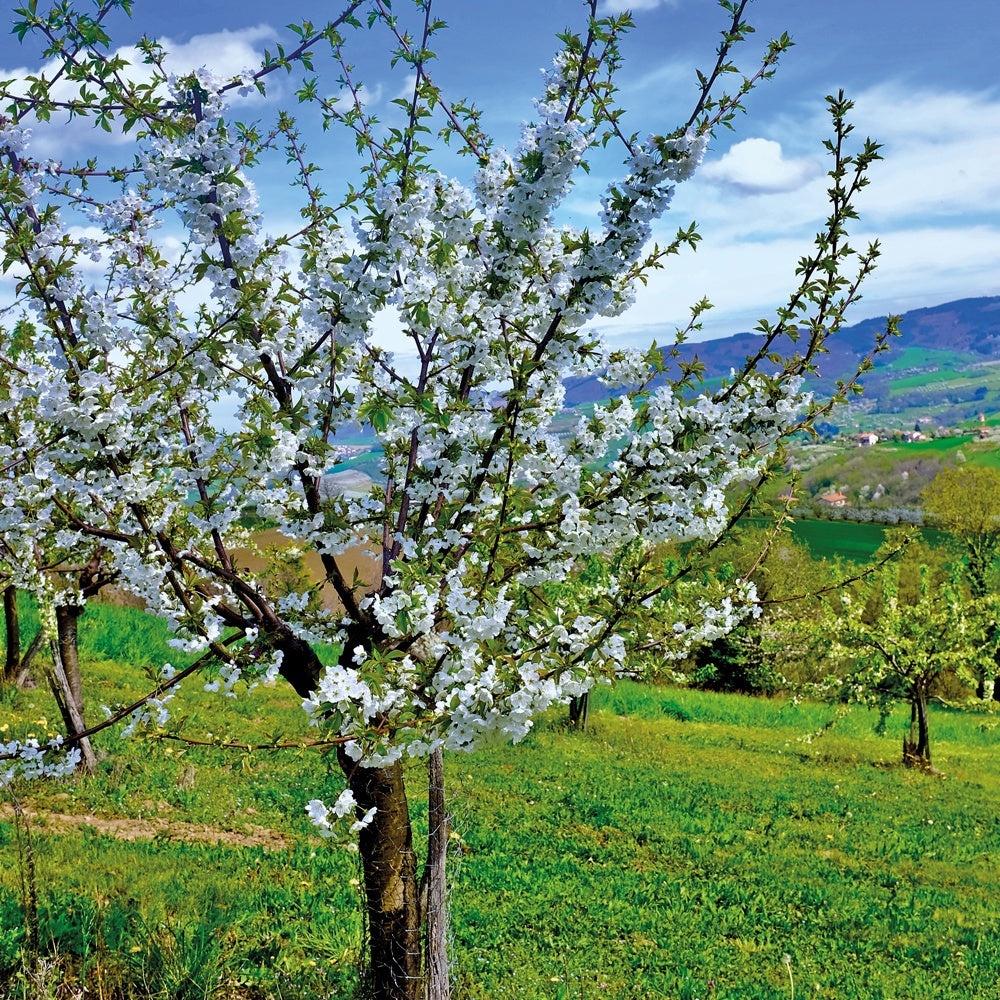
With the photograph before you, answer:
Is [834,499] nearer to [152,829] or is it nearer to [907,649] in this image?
[907,649]

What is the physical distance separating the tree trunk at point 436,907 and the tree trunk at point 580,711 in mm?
12567

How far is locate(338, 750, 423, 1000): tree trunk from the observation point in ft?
14.1

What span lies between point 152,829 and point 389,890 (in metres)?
5.45

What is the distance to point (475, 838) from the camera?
30.6 ft

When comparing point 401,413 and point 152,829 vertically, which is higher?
point 401,413

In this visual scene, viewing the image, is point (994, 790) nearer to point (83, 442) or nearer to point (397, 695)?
point (397, 695)

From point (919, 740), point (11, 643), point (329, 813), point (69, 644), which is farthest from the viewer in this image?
point (919, 740)

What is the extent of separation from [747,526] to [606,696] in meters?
18.5

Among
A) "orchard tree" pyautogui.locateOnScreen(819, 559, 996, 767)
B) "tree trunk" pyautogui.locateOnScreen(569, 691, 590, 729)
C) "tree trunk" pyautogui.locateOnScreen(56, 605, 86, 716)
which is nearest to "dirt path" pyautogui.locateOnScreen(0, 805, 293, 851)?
"tree trunk" pyautogui.locateOnScreen(56, 605, 86, 716)

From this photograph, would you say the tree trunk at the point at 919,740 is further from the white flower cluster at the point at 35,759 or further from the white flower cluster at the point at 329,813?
the white flower cluster at the point at 35,759

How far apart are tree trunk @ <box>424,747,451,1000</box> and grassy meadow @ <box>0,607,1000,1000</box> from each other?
2.06 feet

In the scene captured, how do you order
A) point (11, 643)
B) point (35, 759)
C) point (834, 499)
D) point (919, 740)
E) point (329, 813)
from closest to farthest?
1. point (329, 813)
2. point (35, 759)
3. point (11, 643)
4. point (919, 740)
5. point (834, 499)

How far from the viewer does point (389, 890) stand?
14.2ft

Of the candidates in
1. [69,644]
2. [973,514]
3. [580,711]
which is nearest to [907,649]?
[580,711]
